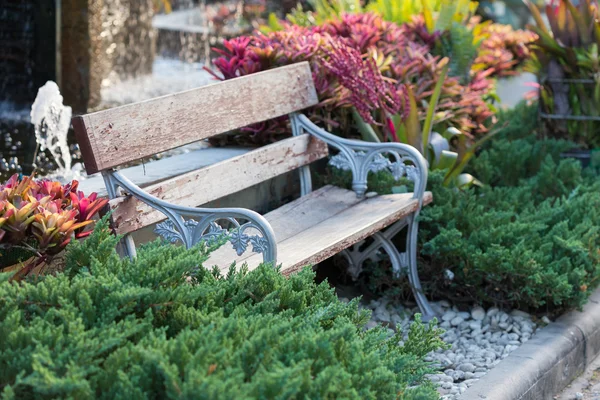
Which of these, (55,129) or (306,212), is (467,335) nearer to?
(306,212)

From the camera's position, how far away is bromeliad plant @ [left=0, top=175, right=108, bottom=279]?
2463 millimetres

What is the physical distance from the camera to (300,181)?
4.37 meters

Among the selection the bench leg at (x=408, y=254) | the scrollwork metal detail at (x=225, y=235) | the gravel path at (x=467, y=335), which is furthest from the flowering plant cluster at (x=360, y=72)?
the scrollwork metal detail at (x=225, y=235)

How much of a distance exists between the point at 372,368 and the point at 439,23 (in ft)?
13.7

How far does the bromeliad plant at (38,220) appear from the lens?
246cm

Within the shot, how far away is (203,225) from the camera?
2941mm

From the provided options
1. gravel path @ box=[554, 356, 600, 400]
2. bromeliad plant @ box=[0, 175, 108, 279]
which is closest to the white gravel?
gravel path @ box=[554, 356, 600, 400]

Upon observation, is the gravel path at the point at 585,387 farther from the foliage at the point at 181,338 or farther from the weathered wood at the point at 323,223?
the foliage at the point at 181,338

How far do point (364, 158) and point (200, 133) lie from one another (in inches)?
36.9

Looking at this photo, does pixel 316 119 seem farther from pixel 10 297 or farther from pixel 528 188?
pixel 10 297

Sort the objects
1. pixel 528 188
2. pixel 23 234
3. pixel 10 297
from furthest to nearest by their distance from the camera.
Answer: pixel 528 188 → pixel 23 234 → pixel 10 297

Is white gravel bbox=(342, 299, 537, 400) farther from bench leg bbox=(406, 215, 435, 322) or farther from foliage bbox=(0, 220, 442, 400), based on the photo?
foliage bbox=(0, 220, 442, 400)

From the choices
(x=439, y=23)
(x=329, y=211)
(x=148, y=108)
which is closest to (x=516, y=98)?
(x=439, y=23)

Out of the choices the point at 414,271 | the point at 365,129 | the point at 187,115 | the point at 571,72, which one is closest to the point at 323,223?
the point at 414,271
